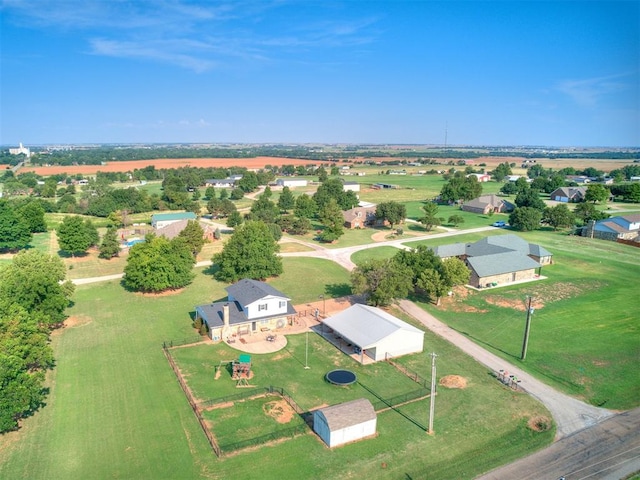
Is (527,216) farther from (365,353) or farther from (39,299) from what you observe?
(39,299)

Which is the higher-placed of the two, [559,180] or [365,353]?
[559,180]

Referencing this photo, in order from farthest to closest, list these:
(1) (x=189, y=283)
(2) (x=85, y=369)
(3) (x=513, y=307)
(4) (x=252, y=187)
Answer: (4) (x=252, y=187)
(1) (x=189, y=283)
(3) (x=513, y=307)
(2) (x=85, y=369)

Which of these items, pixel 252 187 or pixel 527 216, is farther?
pixel 252 187

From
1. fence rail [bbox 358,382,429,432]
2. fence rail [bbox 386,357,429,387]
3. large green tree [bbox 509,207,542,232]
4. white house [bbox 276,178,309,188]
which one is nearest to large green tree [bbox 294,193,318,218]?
large green tree [bbox 509,207,542,232]

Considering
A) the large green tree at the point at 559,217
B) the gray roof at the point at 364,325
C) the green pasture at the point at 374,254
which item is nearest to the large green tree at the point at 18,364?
the gray roof at the point at 364,325

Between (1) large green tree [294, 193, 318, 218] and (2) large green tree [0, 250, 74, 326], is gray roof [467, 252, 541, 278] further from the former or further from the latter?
(2) large green tree [0, 250, 74, 326]

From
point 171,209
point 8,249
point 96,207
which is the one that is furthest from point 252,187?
point 8,249

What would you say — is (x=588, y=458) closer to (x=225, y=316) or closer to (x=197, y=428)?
(x=197, y=428)
